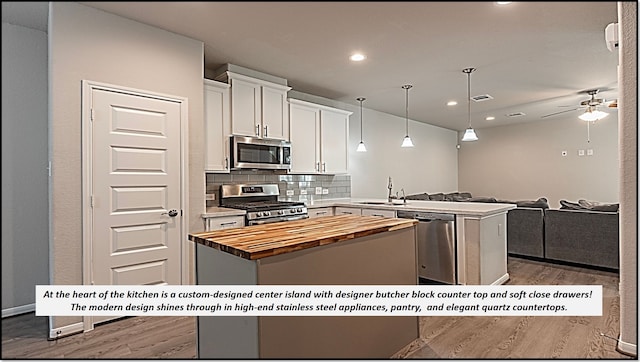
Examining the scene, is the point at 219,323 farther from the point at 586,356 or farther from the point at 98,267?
the point at 586,356

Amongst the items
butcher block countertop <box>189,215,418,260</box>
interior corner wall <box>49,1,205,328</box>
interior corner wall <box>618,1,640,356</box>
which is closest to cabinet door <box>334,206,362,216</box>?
butcher block countertop <box>189,215,418,260</box>

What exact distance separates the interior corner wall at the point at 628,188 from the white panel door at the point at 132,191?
230cm

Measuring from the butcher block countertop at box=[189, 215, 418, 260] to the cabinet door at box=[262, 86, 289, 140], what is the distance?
1937 mm

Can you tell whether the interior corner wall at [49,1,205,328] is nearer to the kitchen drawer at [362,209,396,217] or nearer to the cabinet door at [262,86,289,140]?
the cabinet door at [262,86,289,140]

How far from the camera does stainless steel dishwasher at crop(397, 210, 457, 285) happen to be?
327 cm

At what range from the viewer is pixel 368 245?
177cm

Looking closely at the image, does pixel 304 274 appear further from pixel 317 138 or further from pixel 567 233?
pixel 567 233

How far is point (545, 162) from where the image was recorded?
7219mm

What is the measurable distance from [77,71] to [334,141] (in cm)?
373

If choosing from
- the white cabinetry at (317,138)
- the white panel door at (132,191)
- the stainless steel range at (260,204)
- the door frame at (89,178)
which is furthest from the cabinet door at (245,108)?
the white panel door at (132,191)

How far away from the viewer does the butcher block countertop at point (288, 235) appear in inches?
53.5

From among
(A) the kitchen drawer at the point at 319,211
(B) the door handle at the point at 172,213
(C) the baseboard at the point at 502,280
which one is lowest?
(C) the baseboard at the point at 502,280

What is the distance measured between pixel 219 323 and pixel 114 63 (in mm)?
1027

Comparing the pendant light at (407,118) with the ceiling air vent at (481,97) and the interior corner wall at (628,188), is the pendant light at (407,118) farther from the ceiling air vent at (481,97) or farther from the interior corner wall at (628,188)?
the interior corner wall at (628,188)
